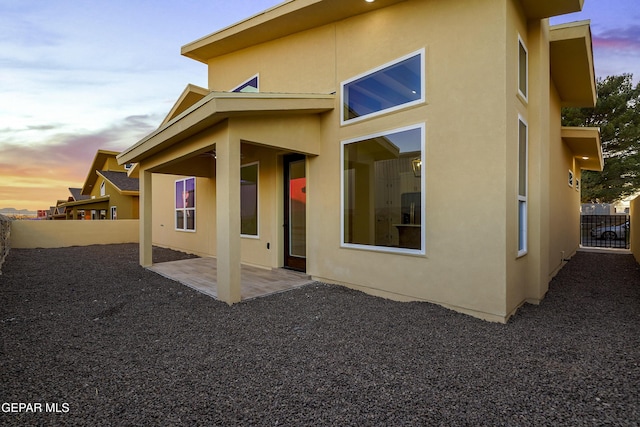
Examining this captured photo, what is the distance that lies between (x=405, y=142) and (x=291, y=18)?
3637 millimetres

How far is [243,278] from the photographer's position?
245 inches

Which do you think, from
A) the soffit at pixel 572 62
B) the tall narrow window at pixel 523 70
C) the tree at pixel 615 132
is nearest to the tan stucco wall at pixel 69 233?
the tall narrow window at pixel 523 70

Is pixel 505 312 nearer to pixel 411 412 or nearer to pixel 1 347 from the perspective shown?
pixel 411 412

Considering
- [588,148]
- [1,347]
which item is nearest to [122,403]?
[1,347]

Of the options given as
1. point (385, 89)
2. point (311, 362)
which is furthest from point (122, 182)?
point (311, 362)

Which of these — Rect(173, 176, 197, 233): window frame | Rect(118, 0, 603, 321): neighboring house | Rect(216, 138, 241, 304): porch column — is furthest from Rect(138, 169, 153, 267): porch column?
Rect(216, 138, 241, 304): porch column

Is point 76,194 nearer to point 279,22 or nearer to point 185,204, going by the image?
point 185,204

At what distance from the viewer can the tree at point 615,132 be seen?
16623 mm

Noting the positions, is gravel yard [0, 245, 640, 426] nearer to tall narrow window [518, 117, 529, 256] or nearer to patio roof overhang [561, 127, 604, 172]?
tall narrow window [518, 117, 529, 256]

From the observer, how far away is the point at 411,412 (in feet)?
6.92

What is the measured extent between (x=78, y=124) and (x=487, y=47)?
13.6m

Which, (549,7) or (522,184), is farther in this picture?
(522,184)

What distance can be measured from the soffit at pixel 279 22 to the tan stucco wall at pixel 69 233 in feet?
27.3

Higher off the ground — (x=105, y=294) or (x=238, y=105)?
(x=238, y=105)
